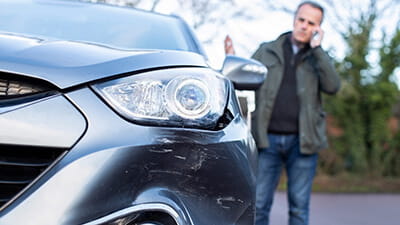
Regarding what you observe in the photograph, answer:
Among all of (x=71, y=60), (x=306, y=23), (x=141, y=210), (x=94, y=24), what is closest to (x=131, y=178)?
(x=141, y=210)

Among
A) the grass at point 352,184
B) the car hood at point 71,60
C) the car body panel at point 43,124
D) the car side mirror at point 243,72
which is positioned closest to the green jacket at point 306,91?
the car side mirror at point 243,72

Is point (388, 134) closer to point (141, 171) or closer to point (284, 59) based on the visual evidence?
point (284, 59)

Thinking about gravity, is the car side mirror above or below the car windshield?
below

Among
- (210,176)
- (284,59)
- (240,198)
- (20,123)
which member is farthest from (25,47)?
(284,59)

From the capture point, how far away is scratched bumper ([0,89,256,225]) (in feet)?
3.95

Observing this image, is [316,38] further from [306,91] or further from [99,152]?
[99,152]

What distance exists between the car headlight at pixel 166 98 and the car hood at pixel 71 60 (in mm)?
36

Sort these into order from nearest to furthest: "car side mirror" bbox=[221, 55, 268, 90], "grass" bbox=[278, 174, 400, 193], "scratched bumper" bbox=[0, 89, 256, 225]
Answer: "scratched bumper" bbox=[0, 89, 256, 225], "car side mirror" bbox=[221, 55, 268, 90], "grass" bbox=[278, 174, 400, 193]

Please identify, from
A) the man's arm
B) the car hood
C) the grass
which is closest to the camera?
the car hood

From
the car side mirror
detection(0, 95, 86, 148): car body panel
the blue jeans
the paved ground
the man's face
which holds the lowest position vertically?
the paved ground

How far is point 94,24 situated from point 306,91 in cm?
144

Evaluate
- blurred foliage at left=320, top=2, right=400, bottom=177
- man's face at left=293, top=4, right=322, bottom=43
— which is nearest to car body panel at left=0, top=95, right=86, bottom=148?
man's face at left=293, top=4, right=322, bottom=43

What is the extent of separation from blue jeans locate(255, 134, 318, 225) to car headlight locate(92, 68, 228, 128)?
181 cm

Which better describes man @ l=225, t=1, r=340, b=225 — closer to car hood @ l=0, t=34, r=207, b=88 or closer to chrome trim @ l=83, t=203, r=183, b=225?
car hood @ l=0, t=34, r=207, b=88
